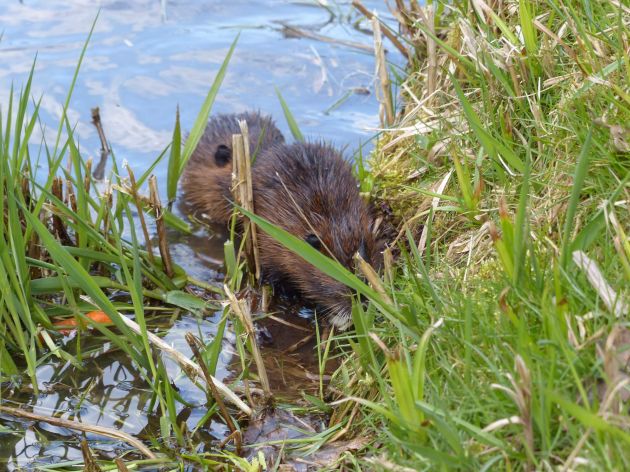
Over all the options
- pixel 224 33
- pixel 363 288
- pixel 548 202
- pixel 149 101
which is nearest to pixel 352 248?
pixel 548 202

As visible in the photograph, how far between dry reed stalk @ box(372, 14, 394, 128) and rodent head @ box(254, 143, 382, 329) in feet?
1.19

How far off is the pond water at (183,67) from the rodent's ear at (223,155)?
482mm

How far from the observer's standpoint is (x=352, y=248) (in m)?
4.60

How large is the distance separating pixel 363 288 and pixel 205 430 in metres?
0.99

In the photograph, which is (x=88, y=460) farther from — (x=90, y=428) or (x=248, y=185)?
(x=248, y=185)

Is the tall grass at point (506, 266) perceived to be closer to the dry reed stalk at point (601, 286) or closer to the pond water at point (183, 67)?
the dry reed stalk at point (601, 286)

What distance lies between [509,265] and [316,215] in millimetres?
2228

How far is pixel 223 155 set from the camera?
19.9 feet

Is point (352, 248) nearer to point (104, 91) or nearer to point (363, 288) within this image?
point (363, 288)

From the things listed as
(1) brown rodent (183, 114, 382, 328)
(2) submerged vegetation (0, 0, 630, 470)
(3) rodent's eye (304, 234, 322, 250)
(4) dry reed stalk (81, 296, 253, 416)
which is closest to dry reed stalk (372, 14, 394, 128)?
(2) submerged vegetation (0, 0, 630, 470)

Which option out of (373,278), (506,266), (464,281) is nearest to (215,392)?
(373,278)

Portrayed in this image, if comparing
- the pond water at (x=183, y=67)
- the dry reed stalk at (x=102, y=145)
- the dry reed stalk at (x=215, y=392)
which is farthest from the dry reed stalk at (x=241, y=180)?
the dry reed stalk at (x=102, y=145)

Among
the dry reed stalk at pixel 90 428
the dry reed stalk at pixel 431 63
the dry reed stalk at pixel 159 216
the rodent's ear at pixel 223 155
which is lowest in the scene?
the dry reed stalk at pixel 90 428

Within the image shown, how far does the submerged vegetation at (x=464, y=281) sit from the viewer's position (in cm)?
248
